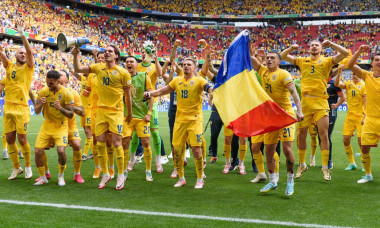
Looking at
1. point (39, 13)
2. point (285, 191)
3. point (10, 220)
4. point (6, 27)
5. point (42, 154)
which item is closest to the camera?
point (10, 220)

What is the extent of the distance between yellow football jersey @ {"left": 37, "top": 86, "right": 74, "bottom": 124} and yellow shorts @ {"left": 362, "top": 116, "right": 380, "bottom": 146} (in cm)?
529

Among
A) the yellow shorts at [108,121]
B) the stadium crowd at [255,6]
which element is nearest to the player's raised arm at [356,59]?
the yellow shorts at [108,121]

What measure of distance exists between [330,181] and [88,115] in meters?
5.69

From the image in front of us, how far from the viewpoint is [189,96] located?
6.86 m

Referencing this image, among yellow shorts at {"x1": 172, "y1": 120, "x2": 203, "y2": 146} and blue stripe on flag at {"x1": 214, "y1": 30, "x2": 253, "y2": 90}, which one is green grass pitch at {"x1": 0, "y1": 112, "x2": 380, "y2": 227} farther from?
blue stripe on flag at {"x1": 214, "y1": 30, "x2": 253, "y2": 90}

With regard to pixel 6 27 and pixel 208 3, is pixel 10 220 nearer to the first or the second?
pixel 6 27

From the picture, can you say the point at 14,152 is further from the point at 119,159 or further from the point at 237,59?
the point at 237,59

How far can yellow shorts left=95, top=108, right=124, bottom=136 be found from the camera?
6.62 m

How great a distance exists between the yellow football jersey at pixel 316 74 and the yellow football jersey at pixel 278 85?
3.48 ft

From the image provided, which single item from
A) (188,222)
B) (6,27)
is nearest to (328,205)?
(188,222)

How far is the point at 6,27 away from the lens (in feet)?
106

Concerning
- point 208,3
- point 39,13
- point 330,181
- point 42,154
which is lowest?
point 330,181

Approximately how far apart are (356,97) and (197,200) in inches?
208

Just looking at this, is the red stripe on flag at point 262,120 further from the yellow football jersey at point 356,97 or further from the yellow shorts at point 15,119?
the yellow football jersey at point 356,97
